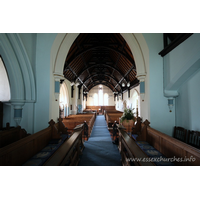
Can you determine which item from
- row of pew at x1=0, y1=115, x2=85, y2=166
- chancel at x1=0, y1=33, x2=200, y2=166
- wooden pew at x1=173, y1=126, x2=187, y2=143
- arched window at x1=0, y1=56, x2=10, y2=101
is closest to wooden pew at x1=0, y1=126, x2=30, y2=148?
chancel at x1=0, y1=33, x2=200, y2=166

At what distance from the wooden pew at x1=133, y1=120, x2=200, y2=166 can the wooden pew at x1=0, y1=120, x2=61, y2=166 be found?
2.45 meters

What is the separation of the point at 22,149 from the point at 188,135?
3593 millimetres

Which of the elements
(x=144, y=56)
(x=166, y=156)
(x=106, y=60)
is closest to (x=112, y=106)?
(x=106, y=60)

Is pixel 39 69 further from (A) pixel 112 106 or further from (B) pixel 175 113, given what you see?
(A) pixel 112 106

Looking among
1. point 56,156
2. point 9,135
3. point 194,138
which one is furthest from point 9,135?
point 194,138

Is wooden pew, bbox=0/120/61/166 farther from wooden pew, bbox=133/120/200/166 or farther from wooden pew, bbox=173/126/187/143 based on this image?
wooden pew, bbox=173/126/187/143

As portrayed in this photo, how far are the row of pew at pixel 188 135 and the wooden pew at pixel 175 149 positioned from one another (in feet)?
2.98

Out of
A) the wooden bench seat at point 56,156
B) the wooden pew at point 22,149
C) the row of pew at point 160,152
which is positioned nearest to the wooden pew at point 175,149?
the row of pew at point 160,152

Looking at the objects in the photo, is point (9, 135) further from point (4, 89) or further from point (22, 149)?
point (4, 89)

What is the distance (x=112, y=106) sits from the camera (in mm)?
19000

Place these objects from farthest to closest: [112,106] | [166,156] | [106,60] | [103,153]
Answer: [112,106], [106,60], [103,153], [166,156]

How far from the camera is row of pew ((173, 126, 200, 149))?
2.66m
